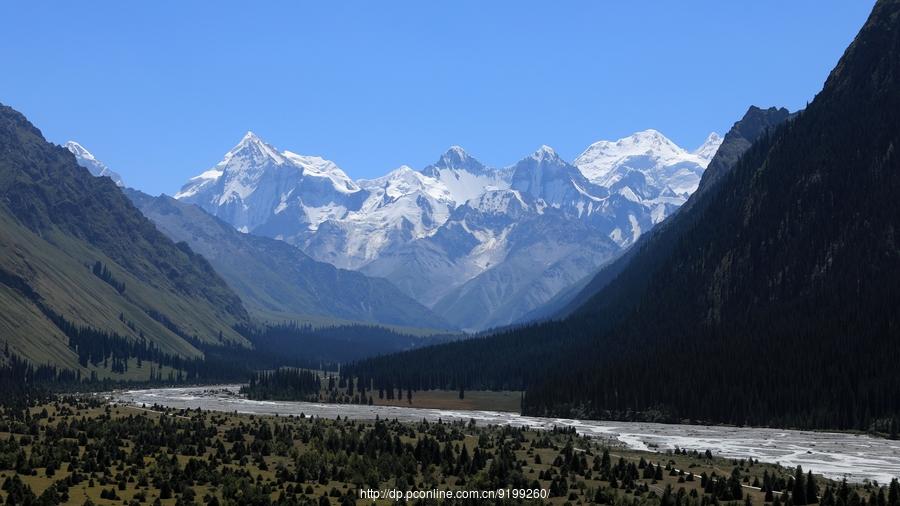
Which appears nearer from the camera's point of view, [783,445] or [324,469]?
[324,469]

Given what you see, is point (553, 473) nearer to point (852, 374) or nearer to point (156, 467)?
point (156, 467)

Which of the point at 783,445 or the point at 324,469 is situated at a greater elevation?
the point at 783,445

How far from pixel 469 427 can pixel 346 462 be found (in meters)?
57.9

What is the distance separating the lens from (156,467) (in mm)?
109188

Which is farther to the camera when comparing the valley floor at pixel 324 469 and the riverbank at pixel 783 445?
the riverbank at pixel 783 445

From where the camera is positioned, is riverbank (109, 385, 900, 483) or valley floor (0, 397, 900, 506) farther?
riverbank (109, 385, 900, 483)

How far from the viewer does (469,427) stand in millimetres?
174250

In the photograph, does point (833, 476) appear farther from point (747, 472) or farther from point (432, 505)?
point (432, 505)

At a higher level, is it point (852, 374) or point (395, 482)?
point (852, 374)

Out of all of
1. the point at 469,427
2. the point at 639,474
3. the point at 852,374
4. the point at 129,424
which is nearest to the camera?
the point at 639,474

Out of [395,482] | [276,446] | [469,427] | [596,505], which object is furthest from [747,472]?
[469,427]

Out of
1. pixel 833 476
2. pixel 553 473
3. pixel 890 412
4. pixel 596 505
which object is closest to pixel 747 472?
pixel 833 476

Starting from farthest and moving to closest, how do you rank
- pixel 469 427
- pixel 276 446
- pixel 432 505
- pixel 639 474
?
1. pixel 469 427
2. pixel 276 446
3. pixel 639 474
4. pixel 432 505

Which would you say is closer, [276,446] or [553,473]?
[553,473]
